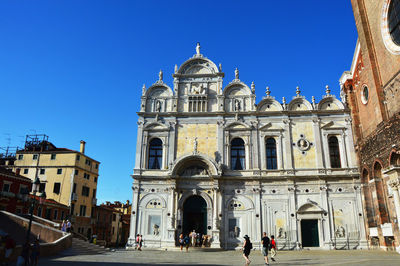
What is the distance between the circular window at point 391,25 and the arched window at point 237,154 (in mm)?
13140

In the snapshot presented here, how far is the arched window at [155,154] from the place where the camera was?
2755cm

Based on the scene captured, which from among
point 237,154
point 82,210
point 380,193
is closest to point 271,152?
point 237,154

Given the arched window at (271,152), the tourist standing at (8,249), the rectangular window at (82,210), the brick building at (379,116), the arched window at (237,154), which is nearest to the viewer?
the tourist standing at (8,249)

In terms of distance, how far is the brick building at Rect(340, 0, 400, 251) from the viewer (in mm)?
20375

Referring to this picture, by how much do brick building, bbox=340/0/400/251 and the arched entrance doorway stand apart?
12.7 m

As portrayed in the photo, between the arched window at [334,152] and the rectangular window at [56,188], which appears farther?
the rectangular window at [56,188]

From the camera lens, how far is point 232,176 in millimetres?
26406

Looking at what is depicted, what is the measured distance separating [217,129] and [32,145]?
2860 centimetres

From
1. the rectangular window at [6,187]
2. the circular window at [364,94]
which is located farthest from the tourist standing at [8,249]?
the circular window at [364,94]

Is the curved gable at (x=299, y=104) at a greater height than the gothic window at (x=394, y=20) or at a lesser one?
lesser

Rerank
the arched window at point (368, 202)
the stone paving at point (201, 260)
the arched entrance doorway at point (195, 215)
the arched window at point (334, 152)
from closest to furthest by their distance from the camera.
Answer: the stone paving at point (201, 260)
the arched window at point (368, 202)
the arched entrance doorway at point (195, 215)
the arched window at point (334, 152)

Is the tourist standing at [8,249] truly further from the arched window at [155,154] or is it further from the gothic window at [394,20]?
the gothic window at [394,20]

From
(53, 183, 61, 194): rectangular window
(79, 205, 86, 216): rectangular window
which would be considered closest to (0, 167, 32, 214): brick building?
(53, 183, 61, 194): rectangular window

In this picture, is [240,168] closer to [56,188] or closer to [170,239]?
[170,239]
